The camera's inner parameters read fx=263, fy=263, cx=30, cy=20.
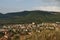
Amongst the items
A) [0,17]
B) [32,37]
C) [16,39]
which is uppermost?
[32,37]

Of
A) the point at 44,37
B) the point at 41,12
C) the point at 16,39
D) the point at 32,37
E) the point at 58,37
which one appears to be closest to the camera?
the point at 58,37

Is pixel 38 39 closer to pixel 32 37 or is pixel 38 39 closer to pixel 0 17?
pixel 32 37

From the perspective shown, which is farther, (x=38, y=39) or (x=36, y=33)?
(x=36, y=33)

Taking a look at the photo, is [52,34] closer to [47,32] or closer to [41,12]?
[47,32]

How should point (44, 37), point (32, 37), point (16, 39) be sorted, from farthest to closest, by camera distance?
point (16, 39), point (32, 37), point (44, 37)

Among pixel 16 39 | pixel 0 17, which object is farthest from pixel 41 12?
pixel 16 39

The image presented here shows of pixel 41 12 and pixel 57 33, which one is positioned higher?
pixel 57 33

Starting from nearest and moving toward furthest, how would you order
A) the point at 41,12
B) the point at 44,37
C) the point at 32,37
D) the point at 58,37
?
the point at 58,37 < the point at 44,37 < the point at 32,37 < the point at 41,12

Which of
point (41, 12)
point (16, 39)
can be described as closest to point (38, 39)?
point (16, 39)

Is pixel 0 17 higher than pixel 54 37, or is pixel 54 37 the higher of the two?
pixel 54 37

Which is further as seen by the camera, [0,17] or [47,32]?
[0,17]
